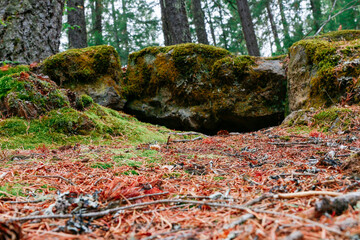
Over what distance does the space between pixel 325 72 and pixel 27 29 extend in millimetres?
6451

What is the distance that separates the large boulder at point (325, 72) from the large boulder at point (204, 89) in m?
0.59

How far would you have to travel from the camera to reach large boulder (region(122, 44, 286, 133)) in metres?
5.74

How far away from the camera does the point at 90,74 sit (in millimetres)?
5574

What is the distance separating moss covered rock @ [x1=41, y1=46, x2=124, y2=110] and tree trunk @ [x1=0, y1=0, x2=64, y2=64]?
1.54ft

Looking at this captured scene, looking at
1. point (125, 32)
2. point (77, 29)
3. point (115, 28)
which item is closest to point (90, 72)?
point (77, 29)

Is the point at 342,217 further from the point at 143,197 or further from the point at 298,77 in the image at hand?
the point at 298,77

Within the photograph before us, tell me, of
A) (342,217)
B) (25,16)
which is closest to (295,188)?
(342,217)

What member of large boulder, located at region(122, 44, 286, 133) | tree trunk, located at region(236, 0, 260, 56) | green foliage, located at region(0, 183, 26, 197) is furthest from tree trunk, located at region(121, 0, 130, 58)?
green foliage, located at region(0, 183, 26, 197)

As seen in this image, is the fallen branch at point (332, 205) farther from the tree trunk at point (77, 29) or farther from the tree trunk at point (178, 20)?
the tree trunk at point (77, 29)

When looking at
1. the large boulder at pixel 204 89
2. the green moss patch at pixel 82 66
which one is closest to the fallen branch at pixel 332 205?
the large boulder at pixel 204 89

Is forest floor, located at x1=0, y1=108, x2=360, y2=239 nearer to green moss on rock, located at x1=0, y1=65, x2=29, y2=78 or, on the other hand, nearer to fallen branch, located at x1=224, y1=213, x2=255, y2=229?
fallen branch, located at x1=224, y1=213, x2=255, y2=229

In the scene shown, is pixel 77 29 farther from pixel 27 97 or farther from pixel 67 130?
pixel 67 130

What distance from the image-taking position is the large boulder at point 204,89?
574 centimetres

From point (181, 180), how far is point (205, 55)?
482 cm
